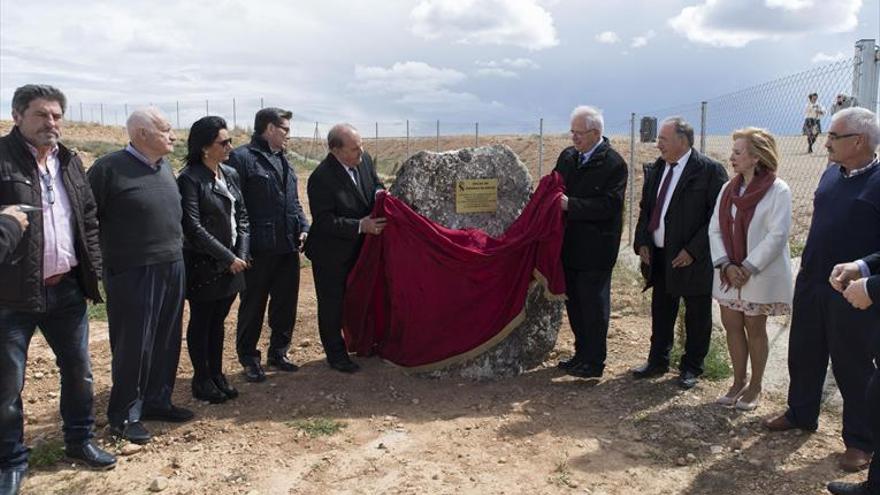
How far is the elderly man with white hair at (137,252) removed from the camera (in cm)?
411

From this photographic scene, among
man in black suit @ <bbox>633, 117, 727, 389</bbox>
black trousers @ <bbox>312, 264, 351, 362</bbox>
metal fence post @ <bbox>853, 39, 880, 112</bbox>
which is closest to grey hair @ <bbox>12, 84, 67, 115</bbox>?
black trousers @ <bbox>312, 264, 351, 362</bbox>

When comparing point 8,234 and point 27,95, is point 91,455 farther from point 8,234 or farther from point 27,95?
point 27,95

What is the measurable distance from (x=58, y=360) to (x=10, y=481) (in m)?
0.69

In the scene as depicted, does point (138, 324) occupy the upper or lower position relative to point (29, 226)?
lower

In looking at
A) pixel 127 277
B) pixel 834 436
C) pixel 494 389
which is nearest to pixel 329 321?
pixel 494 389

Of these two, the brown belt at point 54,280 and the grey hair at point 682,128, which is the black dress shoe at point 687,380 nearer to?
the grey hair at point 682,128

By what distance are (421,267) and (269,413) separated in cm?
158

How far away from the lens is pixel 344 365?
567 cm

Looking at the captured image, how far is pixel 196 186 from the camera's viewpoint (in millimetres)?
4559

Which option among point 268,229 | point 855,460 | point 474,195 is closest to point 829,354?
point 855,460

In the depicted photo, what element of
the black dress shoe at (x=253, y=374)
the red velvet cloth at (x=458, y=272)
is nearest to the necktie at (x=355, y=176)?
the red velvet cloth at (x=458, y=272)

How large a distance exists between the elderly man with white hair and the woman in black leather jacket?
0.68ft

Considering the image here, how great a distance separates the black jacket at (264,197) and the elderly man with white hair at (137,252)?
0.82 m

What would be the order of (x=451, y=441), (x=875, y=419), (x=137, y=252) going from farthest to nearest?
(x=451, y=441) < (x=137, y=252) < (x=875, y=419)
